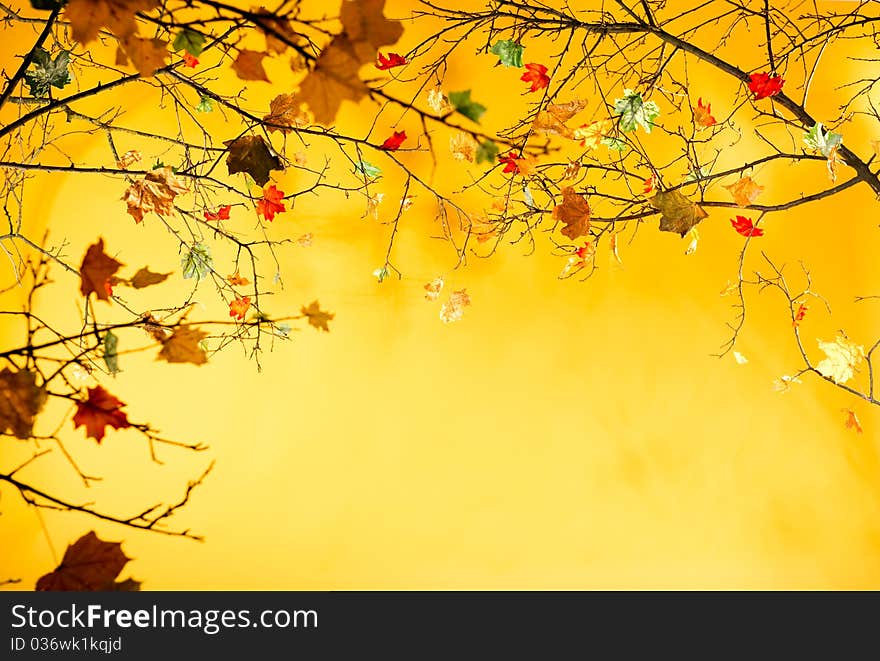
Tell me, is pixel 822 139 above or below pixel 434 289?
below

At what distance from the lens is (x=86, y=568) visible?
1.67 ft

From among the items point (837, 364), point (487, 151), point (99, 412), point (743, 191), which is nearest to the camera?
point (487, 151)

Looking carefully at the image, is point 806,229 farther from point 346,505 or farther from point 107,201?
point 107,201

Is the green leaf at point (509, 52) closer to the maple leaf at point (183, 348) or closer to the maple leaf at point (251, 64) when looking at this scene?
the maple leaf at point (251, 64)

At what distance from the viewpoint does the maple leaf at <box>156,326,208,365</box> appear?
1.71 ft

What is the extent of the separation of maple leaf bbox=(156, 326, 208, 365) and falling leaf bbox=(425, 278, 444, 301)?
1.61 meters

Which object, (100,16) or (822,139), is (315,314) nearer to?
(100,16)

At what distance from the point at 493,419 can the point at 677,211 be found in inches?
43.6

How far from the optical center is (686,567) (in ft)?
7.15

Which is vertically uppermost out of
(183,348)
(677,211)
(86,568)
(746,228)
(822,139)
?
(746,228)

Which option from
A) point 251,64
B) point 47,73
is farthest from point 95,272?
point 47,73

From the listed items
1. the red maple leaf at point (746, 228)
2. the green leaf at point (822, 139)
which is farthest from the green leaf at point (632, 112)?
the red maple leaf at point (746, 228)
